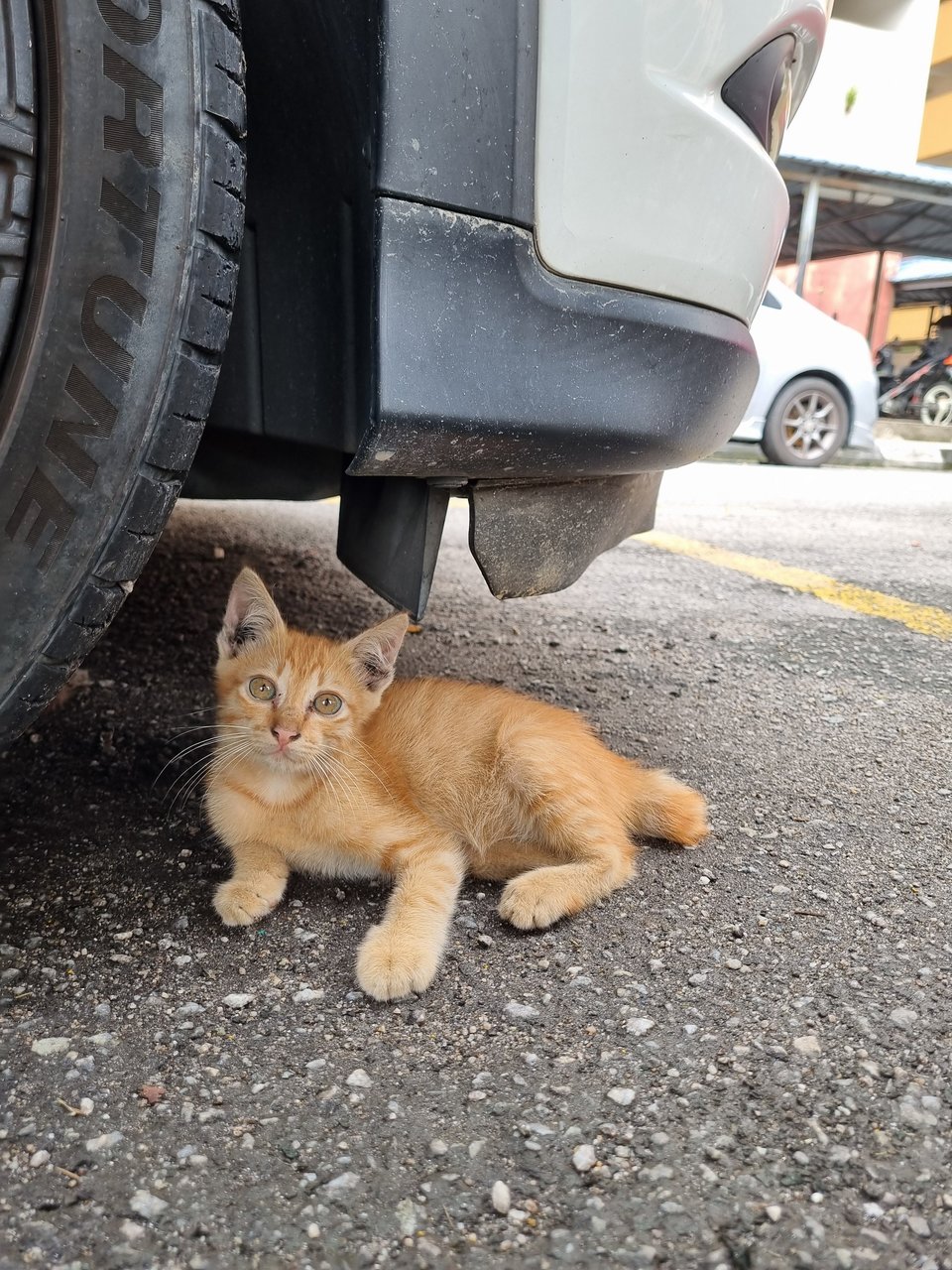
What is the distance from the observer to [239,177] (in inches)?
60.0

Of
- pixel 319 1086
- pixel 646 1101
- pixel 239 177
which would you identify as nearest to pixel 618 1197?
pixel 646 1101

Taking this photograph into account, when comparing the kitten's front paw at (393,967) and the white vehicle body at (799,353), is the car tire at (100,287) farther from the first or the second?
the white vehicle body at (799,353)

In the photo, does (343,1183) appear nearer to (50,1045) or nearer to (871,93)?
(50,1045)

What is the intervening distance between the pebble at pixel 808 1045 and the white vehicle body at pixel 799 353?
28.2 feet

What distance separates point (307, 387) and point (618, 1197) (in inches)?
53.1

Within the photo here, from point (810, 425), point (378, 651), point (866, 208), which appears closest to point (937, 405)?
point (866, 208)

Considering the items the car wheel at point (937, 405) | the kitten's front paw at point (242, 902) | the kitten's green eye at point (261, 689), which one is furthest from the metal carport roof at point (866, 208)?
the kitten's front paw at point (242, 902)

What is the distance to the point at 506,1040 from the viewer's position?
5.00 ft

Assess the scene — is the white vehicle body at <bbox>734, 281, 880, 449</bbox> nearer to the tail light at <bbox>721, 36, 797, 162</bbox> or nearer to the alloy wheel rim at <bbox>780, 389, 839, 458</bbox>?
the alloy wheel rim at <bbox>780, 389, 839, 458</bbox>

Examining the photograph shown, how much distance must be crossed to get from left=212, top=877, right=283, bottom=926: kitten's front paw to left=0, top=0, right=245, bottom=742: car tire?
0.52 meters

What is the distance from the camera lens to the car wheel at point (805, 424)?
32.3ft

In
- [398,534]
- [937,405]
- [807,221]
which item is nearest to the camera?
[398,534]

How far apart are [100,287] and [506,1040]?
1293 mm

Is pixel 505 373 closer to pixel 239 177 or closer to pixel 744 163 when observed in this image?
pixel 239 177
